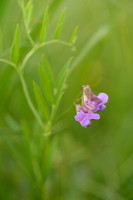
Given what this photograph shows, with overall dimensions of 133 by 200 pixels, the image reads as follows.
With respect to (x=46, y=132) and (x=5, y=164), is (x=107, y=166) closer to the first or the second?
(x=5, y=164)

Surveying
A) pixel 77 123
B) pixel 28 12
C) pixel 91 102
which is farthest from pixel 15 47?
pixel 77 123

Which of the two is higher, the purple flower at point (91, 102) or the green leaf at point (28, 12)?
the green leaf at point (28, 12)

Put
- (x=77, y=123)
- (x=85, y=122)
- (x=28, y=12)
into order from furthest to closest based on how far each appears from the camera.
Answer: (x=77, y=123) → (x=28, y=12) → (x=85, y=122)

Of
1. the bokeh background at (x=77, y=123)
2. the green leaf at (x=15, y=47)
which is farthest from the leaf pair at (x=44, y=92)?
the bokeh background at (x=77, y=123)

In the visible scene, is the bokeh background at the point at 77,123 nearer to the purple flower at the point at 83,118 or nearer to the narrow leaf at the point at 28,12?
the narrow leaf at the point at 28,12

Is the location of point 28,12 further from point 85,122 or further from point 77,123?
point 77,123

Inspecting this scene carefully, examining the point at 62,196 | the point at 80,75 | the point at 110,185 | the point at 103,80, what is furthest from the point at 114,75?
the point at 62,196

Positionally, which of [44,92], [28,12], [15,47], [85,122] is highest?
[28,12]

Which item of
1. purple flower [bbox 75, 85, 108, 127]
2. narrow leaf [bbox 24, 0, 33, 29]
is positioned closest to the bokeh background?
narrow leaf [bbox 24, 0, 33, 29]
